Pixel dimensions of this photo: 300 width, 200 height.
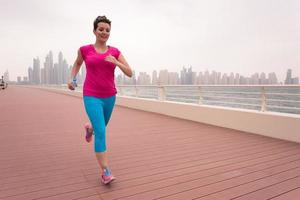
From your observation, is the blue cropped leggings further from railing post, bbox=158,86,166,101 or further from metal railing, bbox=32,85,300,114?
railing post, bbox=158,86,166,101

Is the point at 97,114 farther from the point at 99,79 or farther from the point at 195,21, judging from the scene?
the point at 195,21

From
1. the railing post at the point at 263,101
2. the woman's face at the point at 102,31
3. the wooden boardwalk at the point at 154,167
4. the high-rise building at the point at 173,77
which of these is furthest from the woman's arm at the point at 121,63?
the high-rise building at the point at 173,77

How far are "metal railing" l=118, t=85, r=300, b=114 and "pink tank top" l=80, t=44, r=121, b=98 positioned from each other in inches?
103

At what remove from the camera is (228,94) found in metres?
7.53

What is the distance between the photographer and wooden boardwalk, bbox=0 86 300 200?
89.0 inches

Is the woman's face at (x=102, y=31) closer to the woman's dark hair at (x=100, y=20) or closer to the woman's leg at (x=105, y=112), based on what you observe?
the woman's dark hair at (x=100, y=20)

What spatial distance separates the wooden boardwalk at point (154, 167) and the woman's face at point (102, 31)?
1.51m

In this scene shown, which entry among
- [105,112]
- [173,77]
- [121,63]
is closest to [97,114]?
[105,112]

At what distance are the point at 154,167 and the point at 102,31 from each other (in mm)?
1746

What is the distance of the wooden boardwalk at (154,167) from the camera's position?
7.41 ft

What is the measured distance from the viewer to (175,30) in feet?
76.4

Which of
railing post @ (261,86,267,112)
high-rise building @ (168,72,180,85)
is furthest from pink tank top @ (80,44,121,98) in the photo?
high-rise building @ (168,72,180,85)

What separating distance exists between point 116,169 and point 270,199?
171cm

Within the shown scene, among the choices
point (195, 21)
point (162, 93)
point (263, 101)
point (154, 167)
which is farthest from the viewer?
point (195, 21)
